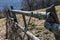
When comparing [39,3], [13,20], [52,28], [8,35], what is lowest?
[39,3]

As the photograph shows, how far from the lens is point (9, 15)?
6.46 m

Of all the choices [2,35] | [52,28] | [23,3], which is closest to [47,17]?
[52,28]

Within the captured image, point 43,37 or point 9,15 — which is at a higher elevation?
point 9,15

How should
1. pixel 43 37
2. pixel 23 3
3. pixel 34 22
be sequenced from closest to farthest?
1. pixel 43 37
2. pixel 34 22
3. pixel 23 3

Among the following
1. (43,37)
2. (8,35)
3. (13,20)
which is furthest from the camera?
(8,35)

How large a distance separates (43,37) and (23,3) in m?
20.8

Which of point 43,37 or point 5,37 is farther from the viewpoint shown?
point 5,37

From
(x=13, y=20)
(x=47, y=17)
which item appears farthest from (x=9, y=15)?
(x=47, y=17)

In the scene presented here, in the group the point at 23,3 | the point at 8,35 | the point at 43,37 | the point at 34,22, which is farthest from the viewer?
the point at 23,3

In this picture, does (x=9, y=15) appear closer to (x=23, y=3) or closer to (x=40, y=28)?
(x=40, y=28)

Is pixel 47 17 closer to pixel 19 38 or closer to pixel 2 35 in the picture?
pixel 19 38

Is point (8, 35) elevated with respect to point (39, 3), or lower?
elevated

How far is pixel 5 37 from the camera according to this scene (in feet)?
21.7

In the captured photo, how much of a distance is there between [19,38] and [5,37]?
3.40 feet
